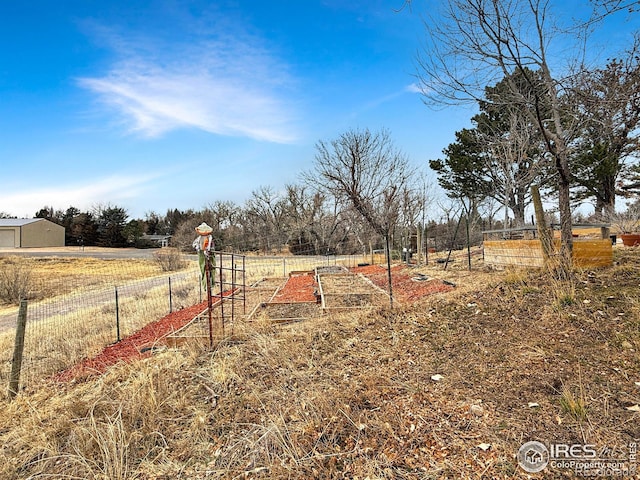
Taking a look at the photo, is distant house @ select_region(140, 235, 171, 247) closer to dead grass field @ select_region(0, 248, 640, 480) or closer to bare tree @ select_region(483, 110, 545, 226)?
bare tree @ select_region(483, 110, 545, 226)

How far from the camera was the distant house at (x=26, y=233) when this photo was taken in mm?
39688

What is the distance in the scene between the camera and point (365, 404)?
2568mm

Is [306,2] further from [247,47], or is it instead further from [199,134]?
[199,134]

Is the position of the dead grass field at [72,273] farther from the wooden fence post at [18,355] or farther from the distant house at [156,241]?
the distant house at [156,241]

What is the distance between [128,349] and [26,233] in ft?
159

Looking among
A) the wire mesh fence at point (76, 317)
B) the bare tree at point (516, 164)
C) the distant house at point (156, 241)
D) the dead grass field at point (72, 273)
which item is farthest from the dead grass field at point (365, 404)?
the distant house at point (156, 241)

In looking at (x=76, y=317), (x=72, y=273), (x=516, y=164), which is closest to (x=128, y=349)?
(x=76, y=317)

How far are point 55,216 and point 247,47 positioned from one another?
2283 inches

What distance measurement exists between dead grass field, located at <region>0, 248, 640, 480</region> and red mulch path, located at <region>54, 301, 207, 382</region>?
54 cm

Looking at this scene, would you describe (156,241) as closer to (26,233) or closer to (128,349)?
(26,233)

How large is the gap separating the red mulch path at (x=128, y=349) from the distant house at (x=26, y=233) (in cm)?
4562

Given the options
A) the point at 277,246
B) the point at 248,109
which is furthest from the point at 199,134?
the point at 277,246

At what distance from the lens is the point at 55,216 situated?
49469mm

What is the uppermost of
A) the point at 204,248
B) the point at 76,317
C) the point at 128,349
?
the point at 204,248
